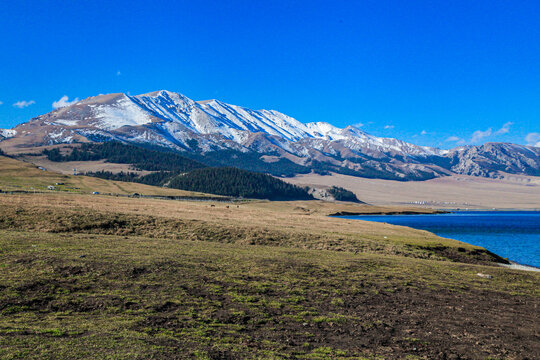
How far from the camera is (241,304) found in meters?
21.2

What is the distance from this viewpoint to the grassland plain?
15.4 meters

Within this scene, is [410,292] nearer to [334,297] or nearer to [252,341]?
[334,297]

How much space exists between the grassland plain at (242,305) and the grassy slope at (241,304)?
0.08 metres

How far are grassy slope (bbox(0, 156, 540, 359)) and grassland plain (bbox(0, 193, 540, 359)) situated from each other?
77 mm

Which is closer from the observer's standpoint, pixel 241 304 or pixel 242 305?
pixel 242 305

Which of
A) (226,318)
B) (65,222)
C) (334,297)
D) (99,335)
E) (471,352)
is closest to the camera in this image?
(99,335)

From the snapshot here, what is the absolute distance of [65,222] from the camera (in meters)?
45.4

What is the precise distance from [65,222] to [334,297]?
35.2m

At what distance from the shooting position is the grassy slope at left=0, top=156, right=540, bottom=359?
1548cm

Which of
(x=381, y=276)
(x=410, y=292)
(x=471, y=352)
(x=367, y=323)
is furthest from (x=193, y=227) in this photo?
(x=471, y=352)

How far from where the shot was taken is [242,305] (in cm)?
2102

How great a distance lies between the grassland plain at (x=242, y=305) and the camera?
15.4m

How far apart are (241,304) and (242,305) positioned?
0.18 meters

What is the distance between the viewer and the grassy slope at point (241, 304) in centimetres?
1548
